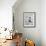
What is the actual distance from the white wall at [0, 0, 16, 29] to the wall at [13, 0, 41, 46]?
53 cm

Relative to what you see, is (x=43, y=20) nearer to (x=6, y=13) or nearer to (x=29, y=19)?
(x=29, y=19)

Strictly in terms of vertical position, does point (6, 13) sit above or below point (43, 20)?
above

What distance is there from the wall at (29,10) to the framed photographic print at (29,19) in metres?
0.11

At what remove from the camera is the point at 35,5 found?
13.4ft

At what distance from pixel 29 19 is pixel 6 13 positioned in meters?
0.94

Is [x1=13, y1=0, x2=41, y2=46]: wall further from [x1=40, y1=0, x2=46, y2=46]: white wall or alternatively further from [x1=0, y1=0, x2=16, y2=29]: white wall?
[x1=0, y1=0, x2=16, y2=29]: white wall

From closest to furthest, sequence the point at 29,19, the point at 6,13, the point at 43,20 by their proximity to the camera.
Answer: the point at 6,13
the point at 43,20
the point at 29,19

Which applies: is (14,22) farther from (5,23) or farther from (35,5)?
(35,5)

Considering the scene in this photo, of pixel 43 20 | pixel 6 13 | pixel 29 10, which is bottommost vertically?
pixel 43 20

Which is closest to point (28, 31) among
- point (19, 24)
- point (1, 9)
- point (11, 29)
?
point (19, 24)

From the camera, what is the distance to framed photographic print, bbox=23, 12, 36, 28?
13.3ft

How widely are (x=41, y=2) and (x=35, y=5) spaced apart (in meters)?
0.24

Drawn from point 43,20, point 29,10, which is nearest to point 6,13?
point 29,10

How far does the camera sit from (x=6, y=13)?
3.57m
